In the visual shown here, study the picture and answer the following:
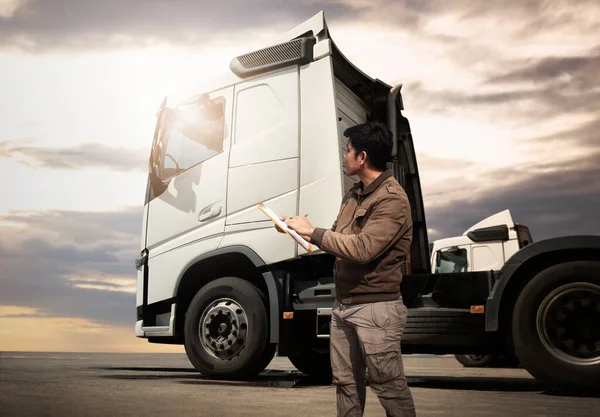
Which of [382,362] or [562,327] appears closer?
[382,362]

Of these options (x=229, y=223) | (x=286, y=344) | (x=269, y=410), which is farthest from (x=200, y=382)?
(x=269, y=410)

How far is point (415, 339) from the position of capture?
7.95 m

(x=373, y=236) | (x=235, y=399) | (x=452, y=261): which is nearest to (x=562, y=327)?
(x=235, y=399)

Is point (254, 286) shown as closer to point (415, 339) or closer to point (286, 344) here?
point (286, 344)

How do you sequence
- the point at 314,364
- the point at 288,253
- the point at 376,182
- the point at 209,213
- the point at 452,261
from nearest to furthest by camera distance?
1. the point at 376,182
2. the point at 288,253
3. the point at 209,213
4. the point at 314,364
5. the point at 452,261

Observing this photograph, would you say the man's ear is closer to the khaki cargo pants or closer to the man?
the man

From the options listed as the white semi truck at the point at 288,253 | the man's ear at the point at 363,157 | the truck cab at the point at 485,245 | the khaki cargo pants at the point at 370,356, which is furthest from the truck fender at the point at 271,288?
the truck cab at the point at 485,245

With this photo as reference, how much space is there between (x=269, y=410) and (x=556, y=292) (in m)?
3.04

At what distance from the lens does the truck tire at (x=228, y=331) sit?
8531 mm

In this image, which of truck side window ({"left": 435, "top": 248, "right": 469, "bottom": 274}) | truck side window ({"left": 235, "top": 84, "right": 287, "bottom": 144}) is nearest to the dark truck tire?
truck side window ({"left": 435, "top": 248, "right": 469, "bottom": 274})

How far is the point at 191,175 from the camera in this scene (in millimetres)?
9227

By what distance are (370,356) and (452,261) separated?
10234 mm

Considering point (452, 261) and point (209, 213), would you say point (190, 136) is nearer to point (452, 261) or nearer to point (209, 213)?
point (209, 213)

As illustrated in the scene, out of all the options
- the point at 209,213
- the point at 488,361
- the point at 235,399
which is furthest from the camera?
the point at 488,361
